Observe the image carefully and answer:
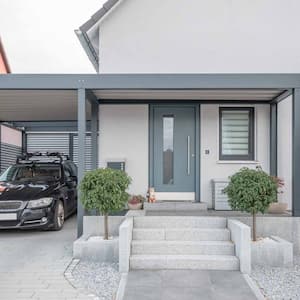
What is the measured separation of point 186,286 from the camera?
4816 mm

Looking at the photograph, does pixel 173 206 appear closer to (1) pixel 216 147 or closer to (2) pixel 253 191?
(1) pixel 216 147

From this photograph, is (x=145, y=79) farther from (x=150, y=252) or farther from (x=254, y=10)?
(x=254, y=10)

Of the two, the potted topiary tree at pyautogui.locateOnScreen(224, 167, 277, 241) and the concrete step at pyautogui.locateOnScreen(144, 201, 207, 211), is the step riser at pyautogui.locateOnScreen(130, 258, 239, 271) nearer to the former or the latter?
the potted topiary tree at pyautogui.locateOnScreen(224, 167, 277, 241)

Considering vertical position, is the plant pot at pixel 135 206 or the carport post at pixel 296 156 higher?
the carport post at pixel 296 156

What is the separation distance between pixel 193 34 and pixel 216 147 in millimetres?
2885

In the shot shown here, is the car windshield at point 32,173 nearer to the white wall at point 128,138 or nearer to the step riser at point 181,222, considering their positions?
the white wall at point 128,138

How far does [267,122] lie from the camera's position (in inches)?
341

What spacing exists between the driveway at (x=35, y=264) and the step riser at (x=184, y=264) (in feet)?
3.92

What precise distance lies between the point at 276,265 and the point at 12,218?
510cm

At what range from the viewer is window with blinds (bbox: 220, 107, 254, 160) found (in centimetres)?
877

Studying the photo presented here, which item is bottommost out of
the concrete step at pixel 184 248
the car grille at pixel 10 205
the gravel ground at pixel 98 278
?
the gravel ground at pixel 98 278

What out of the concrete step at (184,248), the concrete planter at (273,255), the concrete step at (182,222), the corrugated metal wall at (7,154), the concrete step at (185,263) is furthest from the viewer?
the corrugated metal wall at (7,154)

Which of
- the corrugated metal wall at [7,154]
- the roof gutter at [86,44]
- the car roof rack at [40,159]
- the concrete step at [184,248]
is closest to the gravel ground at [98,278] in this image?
the concrete step at [184,248]

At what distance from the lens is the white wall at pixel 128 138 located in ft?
28.4
